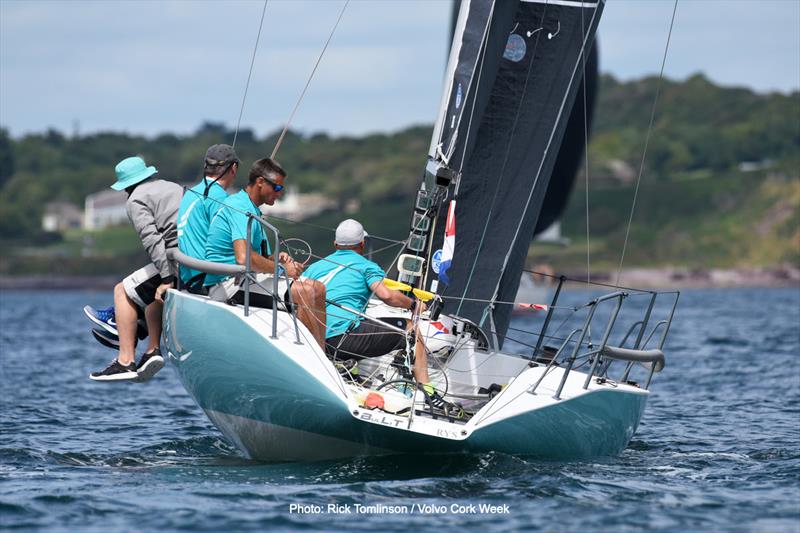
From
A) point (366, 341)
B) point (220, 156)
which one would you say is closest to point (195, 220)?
point (220, 156)

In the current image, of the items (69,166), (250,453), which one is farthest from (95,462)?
(69,166)

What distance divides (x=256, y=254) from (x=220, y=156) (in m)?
0.74

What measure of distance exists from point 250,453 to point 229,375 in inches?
30.4

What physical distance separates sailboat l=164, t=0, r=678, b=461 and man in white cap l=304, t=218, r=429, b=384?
16cm

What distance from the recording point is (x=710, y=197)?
92.0m

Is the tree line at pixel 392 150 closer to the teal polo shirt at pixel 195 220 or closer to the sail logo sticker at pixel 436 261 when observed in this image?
the sail logo sticker at pixel 436 261

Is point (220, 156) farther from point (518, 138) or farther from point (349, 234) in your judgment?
point (518, 138)

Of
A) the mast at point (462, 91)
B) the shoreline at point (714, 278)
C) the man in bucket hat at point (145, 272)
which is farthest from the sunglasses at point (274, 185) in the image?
the shoreline at point (714, 278)

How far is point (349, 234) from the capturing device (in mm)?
8219

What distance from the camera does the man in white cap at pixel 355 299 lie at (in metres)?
8.08

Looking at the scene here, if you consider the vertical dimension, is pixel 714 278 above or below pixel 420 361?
below

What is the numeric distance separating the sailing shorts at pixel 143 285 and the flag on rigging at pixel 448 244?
2028 mm

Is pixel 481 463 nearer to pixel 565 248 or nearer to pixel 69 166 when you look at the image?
pixel 565 248

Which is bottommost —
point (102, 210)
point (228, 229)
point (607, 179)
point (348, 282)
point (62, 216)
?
point (62, 216)
